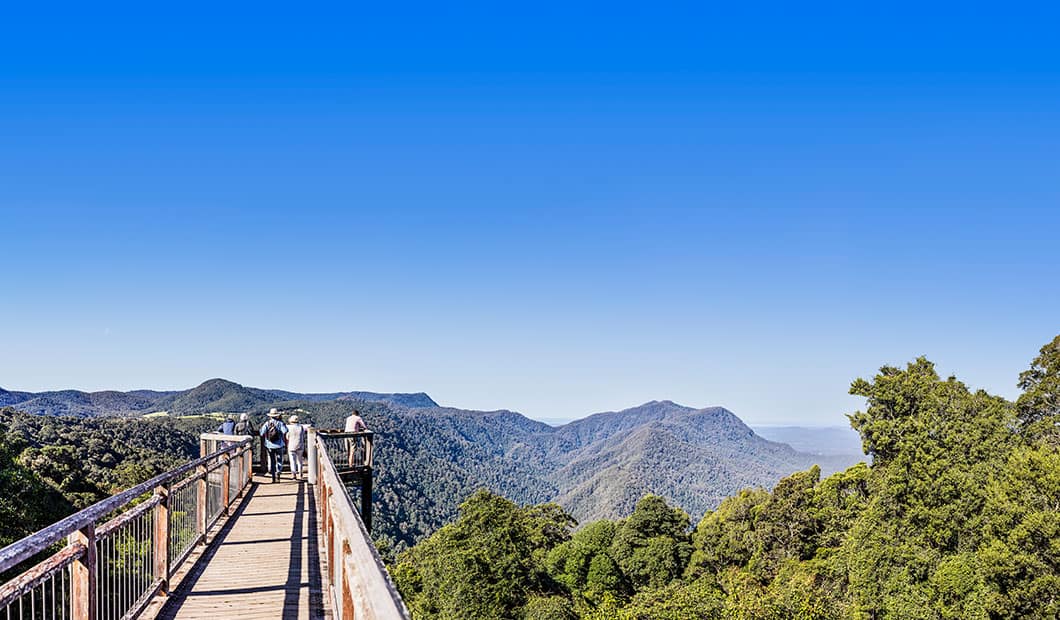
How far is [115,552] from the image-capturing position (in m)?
6.39

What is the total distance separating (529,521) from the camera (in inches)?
2425

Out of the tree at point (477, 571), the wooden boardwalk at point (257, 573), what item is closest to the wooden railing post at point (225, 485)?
the wooden boardwalk at point (257, 573)

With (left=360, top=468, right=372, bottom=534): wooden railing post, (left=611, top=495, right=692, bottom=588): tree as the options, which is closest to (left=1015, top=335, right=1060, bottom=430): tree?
(left=611, top=495, right=692, bottom=588): tree

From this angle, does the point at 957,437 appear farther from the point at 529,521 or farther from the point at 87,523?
the point at 87,523

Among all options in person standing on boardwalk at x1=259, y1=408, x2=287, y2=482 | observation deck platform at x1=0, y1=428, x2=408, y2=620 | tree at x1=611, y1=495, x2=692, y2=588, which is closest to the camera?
observation deck platform at x1=0, y1=428, x2=408, y2=620

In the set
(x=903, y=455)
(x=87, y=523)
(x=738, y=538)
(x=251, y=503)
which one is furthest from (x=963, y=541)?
(x=87, y=523)

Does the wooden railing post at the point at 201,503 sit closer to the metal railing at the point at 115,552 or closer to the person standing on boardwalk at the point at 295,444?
the metal railing at the point at 115,552

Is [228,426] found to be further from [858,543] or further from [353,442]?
[858,543]

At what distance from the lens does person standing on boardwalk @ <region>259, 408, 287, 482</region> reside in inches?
633

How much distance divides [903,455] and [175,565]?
37.4 meters

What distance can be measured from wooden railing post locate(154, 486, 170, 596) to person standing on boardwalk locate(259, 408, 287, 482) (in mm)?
9710

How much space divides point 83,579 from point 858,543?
114ft

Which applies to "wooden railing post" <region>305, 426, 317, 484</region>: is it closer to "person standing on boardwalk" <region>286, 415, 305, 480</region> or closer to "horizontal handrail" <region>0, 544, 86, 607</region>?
"person standing on boardwalk" <region>286, 415, 305, 480</region>

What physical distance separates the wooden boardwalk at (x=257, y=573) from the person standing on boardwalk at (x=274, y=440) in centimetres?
414
